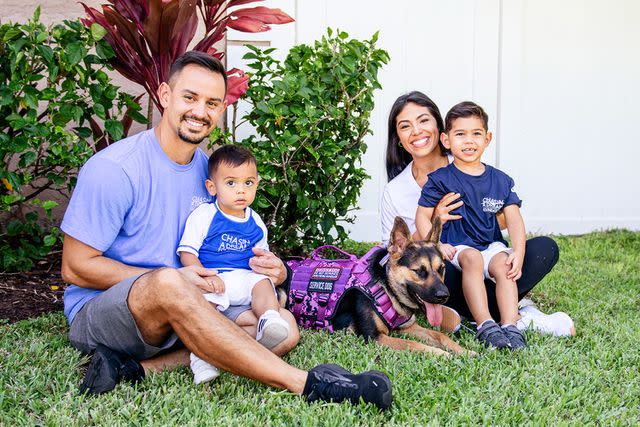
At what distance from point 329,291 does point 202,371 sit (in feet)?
3.26

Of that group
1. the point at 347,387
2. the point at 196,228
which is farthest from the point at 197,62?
the point at 347,387

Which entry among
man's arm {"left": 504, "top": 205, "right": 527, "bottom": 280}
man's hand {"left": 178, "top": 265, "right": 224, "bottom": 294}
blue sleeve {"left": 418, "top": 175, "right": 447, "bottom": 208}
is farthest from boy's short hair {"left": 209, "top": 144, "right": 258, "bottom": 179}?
man's arm {"left": 504, "top": 205, "right": 527, "bottom": 280}

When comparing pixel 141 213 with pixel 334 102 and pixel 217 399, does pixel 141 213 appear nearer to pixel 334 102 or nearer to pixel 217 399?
pixel 217 399

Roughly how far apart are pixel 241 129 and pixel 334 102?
5.23 feet

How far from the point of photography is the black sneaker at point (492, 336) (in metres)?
3.24

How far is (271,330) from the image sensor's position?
9.49ft

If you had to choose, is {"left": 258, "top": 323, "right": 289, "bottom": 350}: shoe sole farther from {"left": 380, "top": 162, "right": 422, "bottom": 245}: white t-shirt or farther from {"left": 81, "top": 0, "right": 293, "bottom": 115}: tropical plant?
{"left": 81, "top": 0, "right": 293, "bottom": 115}: tropical plant

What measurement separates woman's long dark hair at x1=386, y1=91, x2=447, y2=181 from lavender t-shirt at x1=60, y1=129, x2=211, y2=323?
4.59ft

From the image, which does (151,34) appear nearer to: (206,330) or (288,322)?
(288,322)

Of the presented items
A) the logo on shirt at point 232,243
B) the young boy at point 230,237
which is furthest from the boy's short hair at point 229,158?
the logo on shirt at point 232,243

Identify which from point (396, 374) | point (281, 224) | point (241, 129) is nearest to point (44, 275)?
point (281, 224)

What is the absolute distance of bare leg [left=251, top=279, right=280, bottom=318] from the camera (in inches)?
124

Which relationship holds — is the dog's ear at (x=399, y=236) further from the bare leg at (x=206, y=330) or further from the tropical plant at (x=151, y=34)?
the tropical plant at (x=151, y=34)

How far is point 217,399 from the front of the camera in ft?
8.54
